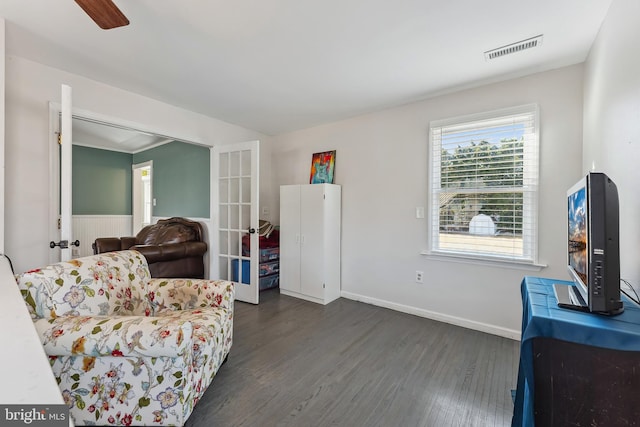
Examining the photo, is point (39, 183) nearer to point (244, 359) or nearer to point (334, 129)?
point (244, 359)

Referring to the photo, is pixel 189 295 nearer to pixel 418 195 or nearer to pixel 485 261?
pixel 418 195

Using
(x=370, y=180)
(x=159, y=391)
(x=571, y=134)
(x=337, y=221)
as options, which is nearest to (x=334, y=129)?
(x=370, y=180)

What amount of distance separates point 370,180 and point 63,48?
305 cm

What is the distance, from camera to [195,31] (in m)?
1.90

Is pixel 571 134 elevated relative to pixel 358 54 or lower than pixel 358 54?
lower

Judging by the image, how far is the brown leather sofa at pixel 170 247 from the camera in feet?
11.1

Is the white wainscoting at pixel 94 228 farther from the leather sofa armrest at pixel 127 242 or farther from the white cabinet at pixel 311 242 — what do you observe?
the white cabinet at pixel 311 242

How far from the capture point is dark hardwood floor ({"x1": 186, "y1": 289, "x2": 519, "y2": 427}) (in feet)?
5.32

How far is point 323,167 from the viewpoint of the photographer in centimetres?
391

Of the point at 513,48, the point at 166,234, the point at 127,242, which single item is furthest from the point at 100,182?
the point at 513,48

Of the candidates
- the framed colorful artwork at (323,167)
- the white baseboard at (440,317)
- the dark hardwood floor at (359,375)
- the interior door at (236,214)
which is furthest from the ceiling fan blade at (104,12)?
the white baseboard at (440,317)

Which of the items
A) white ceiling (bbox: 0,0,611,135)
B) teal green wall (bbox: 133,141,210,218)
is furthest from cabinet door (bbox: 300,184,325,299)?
teal green wall (bbox: 133,141,210,218)

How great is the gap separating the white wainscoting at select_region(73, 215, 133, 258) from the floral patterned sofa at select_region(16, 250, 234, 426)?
4.62m

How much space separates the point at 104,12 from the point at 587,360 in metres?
2.65
